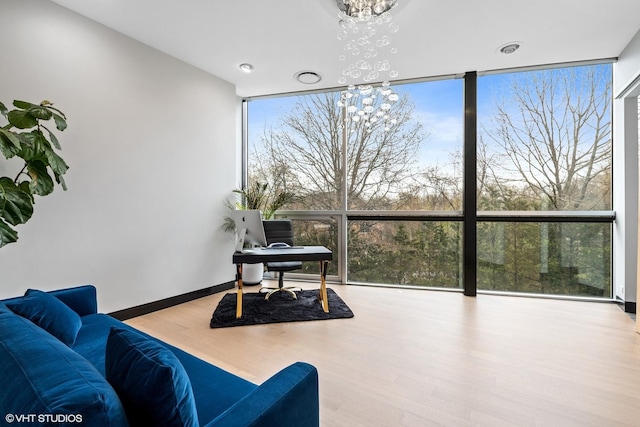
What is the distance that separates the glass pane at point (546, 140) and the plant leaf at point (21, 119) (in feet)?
15.4

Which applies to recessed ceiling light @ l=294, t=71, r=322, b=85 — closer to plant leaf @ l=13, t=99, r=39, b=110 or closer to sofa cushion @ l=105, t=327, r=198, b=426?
plant leaf @ l=13, t=99, r=39, b=110

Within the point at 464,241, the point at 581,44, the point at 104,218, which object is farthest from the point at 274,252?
the point at 581,44

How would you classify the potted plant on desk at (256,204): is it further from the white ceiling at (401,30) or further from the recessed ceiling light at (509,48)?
the recessed ceiling light at (509,48)

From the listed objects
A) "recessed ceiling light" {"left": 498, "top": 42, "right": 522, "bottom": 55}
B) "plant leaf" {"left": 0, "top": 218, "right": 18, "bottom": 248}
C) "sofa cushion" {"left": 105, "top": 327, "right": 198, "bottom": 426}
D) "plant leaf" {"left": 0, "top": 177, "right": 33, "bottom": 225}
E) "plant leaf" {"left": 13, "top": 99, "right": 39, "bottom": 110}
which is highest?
"recessed ceiling light" {"left": 498, "top": 42, "right": 522, "bottom": 55}

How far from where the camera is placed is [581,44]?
11.4 feet

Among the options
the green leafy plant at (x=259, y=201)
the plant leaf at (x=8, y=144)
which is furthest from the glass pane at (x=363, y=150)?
the plant leaf at (x=8, y=144)

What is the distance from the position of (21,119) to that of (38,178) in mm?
393

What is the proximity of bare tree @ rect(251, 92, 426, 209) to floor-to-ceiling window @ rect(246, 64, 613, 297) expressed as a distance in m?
0.02

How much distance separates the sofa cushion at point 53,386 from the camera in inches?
28.4

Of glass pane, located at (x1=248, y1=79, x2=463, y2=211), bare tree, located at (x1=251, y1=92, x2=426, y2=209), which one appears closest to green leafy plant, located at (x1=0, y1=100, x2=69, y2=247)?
glass pane, located at (x1=248, y1=79, x2=463, y2=211)

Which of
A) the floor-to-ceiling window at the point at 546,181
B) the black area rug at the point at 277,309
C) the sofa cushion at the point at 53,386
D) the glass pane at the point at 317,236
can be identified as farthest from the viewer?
the glass pane at the point at 317,236

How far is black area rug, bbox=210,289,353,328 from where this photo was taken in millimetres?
3342

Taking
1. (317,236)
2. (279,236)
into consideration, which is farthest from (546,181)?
(279,236)

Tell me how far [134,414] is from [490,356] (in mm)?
2583
